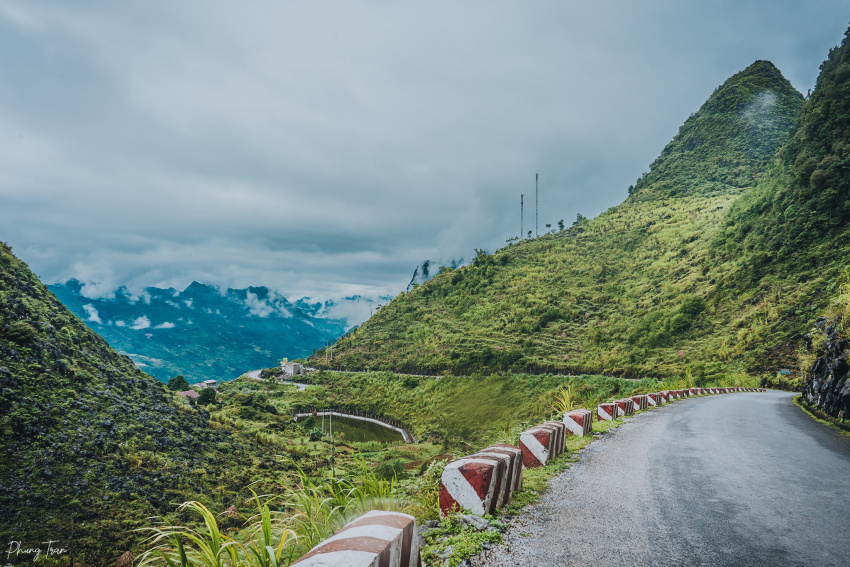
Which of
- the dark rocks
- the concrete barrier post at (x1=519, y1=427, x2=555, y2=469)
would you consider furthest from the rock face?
the concrete barrier post at (x1=519, y1=427, x2=555, y2=469)

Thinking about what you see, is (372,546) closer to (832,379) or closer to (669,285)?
(832,379)

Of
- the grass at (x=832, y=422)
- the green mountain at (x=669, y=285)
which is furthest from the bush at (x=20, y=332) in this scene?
the green mountain at (x=669, y=285)

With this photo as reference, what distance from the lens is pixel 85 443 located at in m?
12.0

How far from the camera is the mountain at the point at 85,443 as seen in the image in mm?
9500

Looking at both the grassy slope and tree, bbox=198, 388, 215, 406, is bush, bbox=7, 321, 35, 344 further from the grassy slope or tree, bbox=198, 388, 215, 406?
the grassy slope

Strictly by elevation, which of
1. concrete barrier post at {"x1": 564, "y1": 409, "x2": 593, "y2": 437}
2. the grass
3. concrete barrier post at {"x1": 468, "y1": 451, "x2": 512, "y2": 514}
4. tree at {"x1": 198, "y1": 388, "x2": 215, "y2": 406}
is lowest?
tree at {"x1": 198, "y1": 388, "x2": 215, "y2": 406}

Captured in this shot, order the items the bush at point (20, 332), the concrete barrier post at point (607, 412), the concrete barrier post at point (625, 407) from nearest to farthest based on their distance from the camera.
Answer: the concrete barrier post at point (607, 412) → the concrete barrier post at point (625, 407) → the bush at point (20, 332)

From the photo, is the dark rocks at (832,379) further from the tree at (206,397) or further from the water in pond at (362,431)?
the water in pond at (362,431)

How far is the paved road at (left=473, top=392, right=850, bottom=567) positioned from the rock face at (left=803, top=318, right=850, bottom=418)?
107 inches

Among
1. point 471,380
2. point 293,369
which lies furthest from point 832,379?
point 293,369

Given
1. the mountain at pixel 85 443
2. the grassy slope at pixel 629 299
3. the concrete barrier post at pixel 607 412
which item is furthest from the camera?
the grassy slope at pixel 629 299

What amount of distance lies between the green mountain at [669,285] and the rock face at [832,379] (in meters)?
20.4

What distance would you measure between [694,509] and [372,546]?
11.0ft

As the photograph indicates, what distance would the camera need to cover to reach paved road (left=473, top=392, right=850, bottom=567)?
9.20 ft
